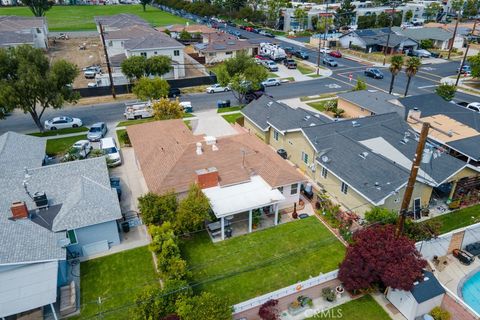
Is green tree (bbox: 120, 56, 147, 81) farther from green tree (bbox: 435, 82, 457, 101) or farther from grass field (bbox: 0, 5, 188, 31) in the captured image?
grass field (bbox: 0, 5, 188, 31)

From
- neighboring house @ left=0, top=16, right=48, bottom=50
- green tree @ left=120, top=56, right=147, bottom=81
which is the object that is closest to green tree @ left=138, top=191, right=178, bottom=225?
green tree @ left=120, top=56, right=147, bottom=81

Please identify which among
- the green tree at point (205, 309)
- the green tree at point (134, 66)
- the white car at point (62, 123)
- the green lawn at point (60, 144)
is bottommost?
the green lawn at point (60, 144)

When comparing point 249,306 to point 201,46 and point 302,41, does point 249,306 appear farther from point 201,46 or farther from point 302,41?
point 302,41

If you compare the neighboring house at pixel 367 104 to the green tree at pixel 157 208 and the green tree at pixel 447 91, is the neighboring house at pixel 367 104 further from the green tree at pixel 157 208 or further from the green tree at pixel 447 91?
the green tree at pixel 157 208

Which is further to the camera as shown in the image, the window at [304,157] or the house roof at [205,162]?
the window at [304,157]

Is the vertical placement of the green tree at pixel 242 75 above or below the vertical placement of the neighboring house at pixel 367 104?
above

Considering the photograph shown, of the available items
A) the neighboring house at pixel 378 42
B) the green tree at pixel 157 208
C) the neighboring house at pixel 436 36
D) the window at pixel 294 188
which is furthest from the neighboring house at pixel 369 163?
the neighboring house at pixel 436 36
